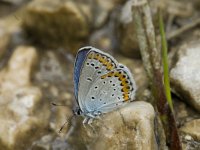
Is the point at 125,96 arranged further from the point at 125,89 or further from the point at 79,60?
the point at 79,60

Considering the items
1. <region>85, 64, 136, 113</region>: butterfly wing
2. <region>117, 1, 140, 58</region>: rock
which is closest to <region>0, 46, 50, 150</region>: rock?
<region>85, 64, 136, 113</region>: butterfly wing

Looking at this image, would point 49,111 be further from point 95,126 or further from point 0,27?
point 0,27

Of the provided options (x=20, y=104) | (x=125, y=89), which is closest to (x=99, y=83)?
(x=125, y=89)

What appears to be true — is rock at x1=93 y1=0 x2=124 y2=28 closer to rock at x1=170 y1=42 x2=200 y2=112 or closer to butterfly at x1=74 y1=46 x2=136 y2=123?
rock at x1=170 y1=42 x2=200 y2=112

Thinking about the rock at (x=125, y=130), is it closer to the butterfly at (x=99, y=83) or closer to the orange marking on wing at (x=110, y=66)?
the butterfly at (x=99, y=83)

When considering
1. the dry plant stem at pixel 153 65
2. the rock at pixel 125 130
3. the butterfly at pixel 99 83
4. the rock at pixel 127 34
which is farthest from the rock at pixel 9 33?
the dry plant stem at pixel 153 65

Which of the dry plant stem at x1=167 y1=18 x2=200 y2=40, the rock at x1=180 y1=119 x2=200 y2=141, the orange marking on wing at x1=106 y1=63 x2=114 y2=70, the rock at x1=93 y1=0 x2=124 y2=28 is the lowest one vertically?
the rock at x1=180 y1=119 x2=200 y2=141

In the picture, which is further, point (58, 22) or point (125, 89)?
point (58, 22)
